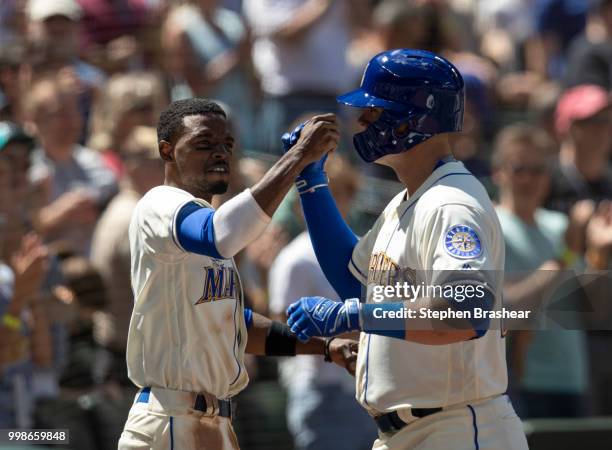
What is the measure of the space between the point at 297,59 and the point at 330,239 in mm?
4689

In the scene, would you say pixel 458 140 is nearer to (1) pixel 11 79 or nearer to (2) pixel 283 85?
(2) pixel 283 85

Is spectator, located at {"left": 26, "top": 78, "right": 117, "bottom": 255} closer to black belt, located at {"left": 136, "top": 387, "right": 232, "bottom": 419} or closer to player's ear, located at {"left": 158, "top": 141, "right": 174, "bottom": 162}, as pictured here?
player's ear, located at {"left": 158, "top": 141, "right": 174, "bottom": 162}

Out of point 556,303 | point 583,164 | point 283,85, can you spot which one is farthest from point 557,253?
point 283,85

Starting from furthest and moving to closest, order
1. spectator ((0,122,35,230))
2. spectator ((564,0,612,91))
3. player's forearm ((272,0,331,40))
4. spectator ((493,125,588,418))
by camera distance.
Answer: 1. spectator ((564,0,612,91))
2. player's forearm ((272,0,331,40))
3. spectator ((493,125,588,418))
4. spectator ((0,122,35,230))

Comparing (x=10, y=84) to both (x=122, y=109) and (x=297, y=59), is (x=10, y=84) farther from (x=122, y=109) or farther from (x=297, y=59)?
(x=297, y=59)

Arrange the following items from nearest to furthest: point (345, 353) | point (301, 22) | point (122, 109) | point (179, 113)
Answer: point (179, 113), point (345, 353), point (122, 109), point (301, 22)

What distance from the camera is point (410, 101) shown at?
4.88 metres

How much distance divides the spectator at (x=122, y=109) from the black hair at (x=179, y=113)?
3.46m

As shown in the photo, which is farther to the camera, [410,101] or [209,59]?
[209,59]

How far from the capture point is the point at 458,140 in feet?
31.2

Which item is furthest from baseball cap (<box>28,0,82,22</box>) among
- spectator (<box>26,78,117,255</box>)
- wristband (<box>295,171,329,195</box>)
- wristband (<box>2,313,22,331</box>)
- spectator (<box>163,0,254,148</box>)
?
wristband (<box>295,171,329,195</box>)

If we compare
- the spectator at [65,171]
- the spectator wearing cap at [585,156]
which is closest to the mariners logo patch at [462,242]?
the spectator at [65,171]

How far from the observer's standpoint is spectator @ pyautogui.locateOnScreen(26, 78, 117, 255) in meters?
7.90

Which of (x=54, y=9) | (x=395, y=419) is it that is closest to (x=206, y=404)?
(x=395, y=419)
